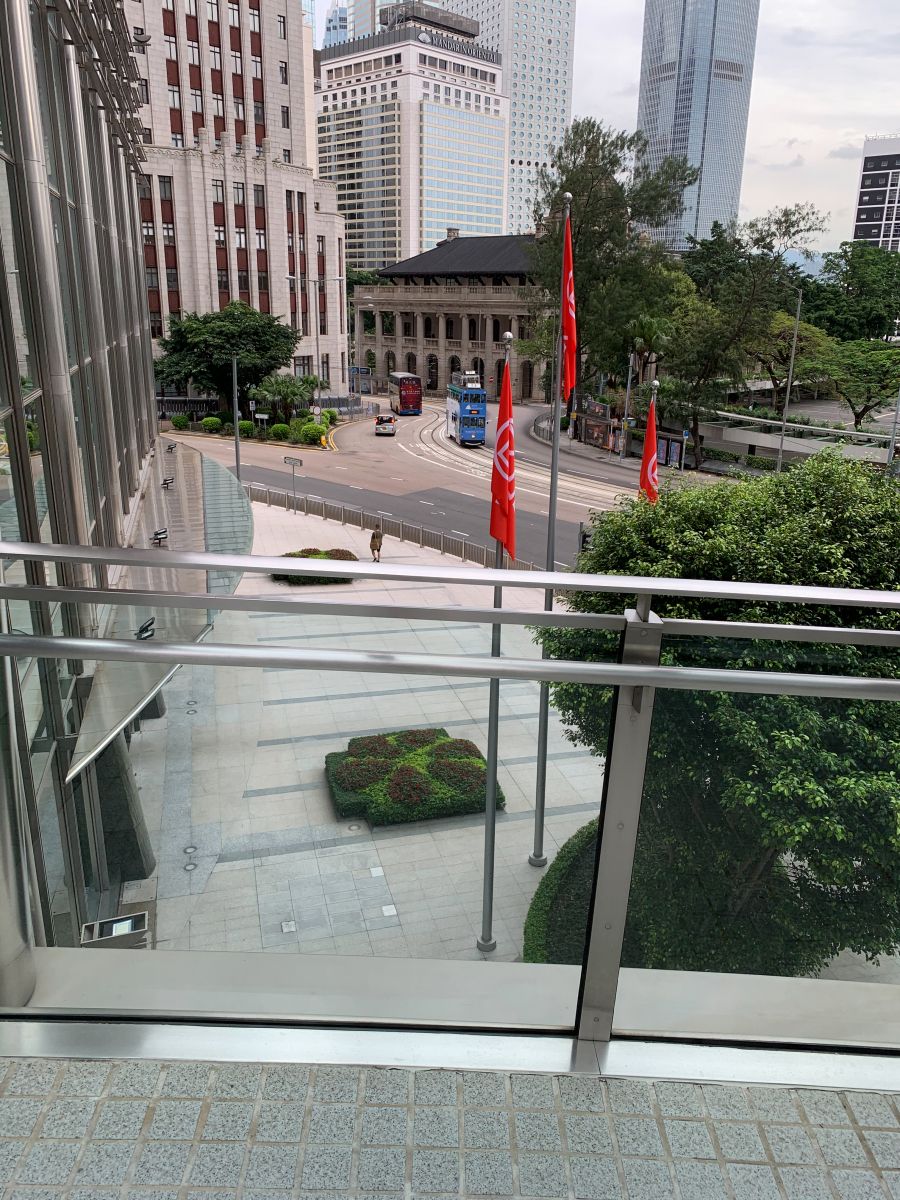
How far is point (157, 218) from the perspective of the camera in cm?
5366

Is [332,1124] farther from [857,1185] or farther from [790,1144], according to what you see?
[857,1185]

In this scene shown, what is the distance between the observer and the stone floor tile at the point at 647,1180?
6.69 ft

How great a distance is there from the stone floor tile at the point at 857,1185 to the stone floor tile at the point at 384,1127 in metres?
1.01

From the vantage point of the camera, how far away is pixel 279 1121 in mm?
2168

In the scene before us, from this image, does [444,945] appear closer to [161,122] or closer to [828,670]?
[828,670]

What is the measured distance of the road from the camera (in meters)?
32.8

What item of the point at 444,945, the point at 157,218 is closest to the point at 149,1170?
the point at 444,945

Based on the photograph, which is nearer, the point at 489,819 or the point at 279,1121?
the point at 279,1121

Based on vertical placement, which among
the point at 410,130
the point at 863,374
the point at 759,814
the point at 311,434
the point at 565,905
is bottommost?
the point at 311,434

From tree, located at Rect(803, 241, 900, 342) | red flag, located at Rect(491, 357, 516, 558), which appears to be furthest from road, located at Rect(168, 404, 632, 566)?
tree, located at Rect(803, 241, 900, 342)

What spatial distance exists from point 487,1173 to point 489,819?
80cm

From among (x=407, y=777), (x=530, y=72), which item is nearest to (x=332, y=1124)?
(x=407, y=777)

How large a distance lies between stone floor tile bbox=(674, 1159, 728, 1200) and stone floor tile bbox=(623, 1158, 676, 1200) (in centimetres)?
3

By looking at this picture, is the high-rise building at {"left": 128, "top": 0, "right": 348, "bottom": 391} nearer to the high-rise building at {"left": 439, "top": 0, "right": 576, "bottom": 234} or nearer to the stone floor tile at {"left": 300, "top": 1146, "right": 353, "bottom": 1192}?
the stone floor tile at {"left": 300, "top": 1146, "right": 353, "bottom": 1192}
